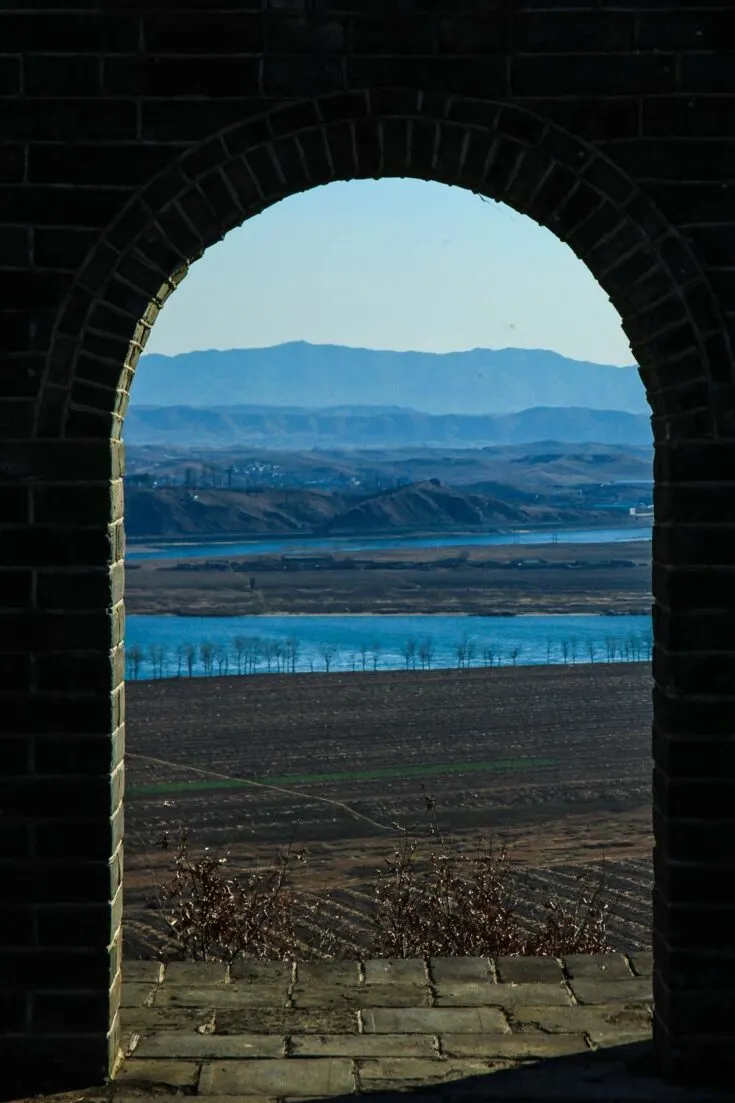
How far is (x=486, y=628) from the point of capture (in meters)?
77.8

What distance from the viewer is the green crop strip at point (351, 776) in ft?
141

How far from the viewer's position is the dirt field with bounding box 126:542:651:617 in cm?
8488

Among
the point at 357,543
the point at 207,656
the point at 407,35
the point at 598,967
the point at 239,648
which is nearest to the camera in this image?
the point at 407,35

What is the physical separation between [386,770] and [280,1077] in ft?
133

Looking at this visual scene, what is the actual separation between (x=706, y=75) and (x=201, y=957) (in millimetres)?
5307

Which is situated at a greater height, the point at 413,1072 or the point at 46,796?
the point at 46,796

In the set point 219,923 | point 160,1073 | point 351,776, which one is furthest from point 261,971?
point 351,776

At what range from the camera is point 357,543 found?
400 feet

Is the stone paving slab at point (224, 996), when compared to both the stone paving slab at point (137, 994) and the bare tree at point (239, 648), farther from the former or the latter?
the bare tree at point (239, 648)

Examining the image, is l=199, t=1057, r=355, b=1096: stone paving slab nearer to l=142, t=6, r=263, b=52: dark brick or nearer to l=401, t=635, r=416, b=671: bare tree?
l=142, t=6, r=263, b=52: dark brick

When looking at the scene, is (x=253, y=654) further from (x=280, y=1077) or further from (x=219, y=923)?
(x=280, y=1077)

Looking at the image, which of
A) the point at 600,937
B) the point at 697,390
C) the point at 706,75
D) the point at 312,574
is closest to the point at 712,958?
the point at 697,390

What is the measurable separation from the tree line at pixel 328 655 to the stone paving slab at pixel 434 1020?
57270mm

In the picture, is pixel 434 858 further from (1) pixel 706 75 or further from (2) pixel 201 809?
(2) pixel 201 809
